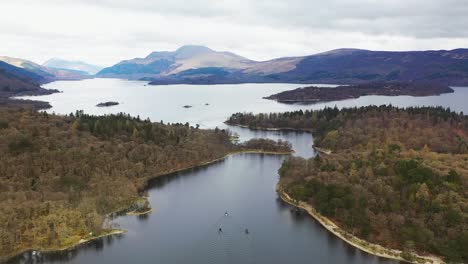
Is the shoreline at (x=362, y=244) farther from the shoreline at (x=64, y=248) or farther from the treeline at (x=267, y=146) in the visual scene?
the treeline at (x=267, y=146)

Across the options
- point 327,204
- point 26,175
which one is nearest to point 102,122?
point 26,175

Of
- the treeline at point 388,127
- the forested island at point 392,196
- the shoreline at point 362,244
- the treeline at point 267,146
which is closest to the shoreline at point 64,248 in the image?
the shoreline at point 362,244

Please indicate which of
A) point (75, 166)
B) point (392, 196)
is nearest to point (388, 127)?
point (392, 196)

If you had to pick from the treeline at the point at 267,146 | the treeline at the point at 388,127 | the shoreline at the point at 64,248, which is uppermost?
the treeline at the point at 388,127

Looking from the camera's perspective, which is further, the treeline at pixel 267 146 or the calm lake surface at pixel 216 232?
the treeline at pixel 267 146

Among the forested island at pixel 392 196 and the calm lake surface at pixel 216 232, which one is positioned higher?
the forested island at pixel 392 196

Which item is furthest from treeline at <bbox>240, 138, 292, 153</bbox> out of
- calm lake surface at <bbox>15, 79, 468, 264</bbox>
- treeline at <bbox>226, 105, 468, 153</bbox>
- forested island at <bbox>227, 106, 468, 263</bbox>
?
forested island at <bbox>227, 106, 468, 263</bbox>

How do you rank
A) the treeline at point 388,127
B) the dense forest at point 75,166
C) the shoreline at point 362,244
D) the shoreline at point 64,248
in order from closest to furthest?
the shoreline at point 362,244 → the shoreline at point 64,248 → the dense forest at point 75,166 → the treeline at point 388,127

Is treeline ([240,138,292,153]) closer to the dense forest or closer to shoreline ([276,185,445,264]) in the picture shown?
the dense forest

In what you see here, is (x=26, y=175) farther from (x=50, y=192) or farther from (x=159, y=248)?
(x=159, y=248)
